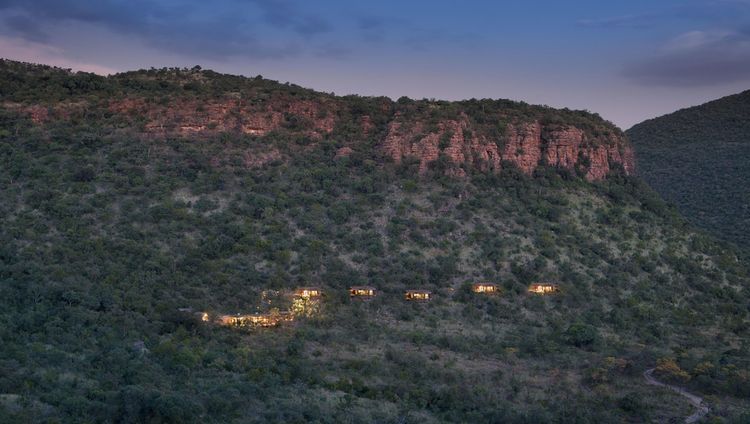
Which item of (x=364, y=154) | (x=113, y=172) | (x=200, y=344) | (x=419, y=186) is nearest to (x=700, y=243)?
(x=419, y=186)

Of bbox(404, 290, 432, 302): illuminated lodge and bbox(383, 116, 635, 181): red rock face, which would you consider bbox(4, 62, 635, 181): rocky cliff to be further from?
bbox(404, 290, 432, 302): illuminated lodge

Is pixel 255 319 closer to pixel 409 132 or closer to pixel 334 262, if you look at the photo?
pixel 334 262

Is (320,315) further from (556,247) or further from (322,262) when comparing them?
(556,247)

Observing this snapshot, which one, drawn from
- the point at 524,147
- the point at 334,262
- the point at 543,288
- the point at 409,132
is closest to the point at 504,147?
the point at 524,147

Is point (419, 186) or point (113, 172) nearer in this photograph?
point (113, 172)

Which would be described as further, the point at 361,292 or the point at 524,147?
the point at 524,147

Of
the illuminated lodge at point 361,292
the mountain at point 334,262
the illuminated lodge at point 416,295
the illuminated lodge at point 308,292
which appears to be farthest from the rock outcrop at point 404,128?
the illuminated lodge at point 308,292

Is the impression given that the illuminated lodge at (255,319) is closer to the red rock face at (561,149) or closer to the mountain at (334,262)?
the mountain at (334,262)
